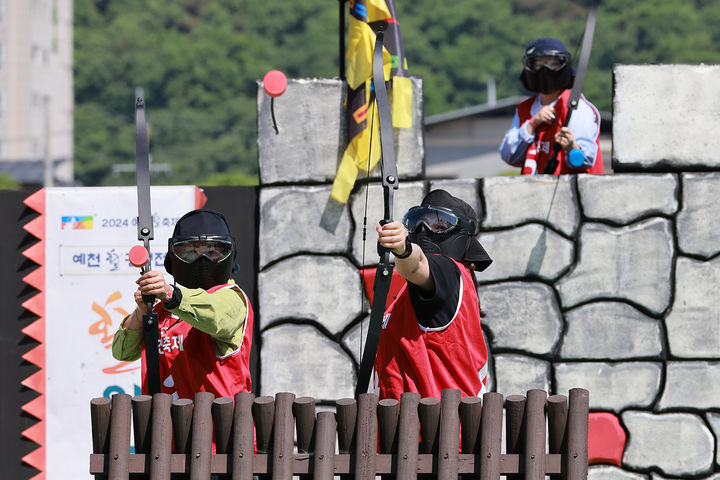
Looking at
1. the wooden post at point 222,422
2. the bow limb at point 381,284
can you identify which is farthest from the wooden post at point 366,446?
the wooden post at point 222,422

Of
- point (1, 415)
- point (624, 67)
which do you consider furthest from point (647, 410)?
point (1, 415)

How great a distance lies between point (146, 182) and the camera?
15.3 feet

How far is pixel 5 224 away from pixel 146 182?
1.86 meters

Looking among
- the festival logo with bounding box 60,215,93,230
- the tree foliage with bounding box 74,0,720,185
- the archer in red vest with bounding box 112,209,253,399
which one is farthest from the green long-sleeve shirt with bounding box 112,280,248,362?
the tree foliage with bounding box 74,0,720,185

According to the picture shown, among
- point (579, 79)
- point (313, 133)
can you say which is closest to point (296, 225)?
point (313, 133)

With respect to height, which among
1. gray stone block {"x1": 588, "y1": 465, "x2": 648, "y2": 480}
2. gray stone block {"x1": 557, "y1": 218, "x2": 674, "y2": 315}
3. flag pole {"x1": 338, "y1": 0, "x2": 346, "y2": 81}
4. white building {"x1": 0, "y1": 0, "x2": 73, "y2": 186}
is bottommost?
gray stone block {"x1": 588, "y1": 465, "x2": 648, "y2": 480}

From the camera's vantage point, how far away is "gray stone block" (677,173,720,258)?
235 inches

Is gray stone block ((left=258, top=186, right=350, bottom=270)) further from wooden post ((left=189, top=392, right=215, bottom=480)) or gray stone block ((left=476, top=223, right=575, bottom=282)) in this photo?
wooden post ((left=189, top=392, right=215, bottom=480))

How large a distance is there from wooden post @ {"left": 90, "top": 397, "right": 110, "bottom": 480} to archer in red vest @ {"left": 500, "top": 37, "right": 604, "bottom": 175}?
2.80 metres

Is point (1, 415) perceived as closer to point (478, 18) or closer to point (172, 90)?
point (172, 90)

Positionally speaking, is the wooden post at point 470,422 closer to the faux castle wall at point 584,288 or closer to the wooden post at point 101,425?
the wooden post at point 101,425

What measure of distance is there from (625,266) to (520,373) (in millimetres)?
744

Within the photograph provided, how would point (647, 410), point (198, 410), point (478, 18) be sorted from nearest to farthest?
point (198, 410) → point (647, 410) → point (478, 18)

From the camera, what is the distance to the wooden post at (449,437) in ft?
13.5
